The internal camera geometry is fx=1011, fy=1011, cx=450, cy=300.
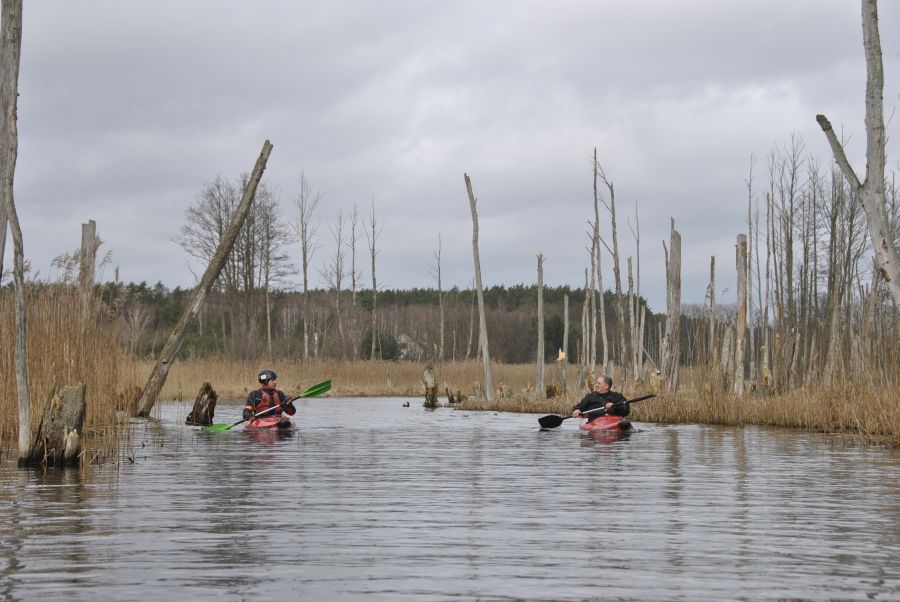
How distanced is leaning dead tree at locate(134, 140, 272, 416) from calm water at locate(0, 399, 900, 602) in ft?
19.7

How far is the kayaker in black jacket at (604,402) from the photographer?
17422 mm

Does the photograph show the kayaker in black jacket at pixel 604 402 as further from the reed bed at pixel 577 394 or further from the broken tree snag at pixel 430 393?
the broken tree snag at pixel 430 393

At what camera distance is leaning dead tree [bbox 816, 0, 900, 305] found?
41.2 feet

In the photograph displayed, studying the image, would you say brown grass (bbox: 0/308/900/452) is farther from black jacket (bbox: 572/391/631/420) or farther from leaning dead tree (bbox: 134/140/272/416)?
black jacket (bbox: 572/391/631/420)

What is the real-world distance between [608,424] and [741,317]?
13.6 feet

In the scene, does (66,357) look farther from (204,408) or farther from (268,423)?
(204,408)

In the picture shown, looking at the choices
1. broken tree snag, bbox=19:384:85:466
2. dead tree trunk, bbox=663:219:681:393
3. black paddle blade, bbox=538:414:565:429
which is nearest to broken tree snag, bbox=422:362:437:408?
dead tree trunk, bbox=663:219:681:393

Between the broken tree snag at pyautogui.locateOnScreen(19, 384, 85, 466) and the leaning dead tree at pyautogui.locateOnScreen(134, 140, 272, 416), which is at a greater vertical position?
the leaning dead tree at pyautogui.locateOnScreen(134, 140, 272, 416)

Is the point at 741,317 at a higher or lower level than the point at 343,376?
higher

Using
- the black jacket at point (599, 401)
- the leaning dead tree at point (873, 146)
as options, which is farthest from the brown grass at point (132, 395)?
the leaning dead tree at point (873, 146)

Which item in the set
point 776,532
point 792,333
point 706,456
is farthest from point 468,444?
point 792,333

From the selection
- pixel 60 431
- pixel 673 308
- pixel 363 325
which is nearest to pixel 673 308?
pixel 673 308

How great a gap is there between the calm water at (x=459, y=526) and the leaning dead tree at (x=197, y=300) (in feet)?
19.7

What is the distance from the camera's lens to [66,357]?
12.1m
